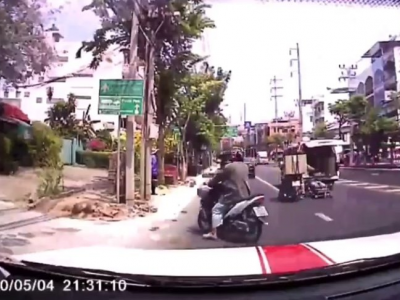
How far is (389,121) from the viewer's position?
8.11ft

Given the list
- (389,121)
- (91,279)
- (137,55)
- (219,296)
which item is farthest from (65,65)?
(389,121)

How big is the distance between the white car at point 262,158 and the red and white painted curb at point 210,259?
0.51 metres

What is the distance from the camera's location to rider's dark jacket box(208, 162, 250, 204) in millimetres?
1964

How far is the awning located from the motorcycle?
78 cm

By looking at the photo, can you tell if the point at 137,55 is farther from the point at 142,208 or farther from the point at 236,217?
the point at 236,217

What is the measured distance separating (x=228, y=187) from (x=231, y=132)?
0.38 metres

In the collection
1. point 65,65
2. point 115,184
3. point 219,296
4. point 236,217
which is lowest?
point 219,296

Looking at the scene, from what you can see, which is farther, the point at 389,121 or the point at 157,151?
the point at 389,121

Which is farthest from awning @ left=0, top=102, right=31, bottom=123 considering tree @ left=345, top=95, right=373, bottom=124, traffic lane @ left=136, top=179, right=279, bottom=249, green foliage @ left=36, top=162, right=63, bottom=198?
tree @ left=345, top=95, right=373, bottom=124

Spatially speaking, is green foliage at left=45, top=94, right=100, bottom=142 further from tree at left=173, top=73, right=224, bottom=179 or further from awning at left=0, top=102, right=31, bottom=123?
tree at left=173, top=73, right=224, bottom=179

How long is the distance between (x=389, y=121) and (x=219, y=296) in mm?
1430

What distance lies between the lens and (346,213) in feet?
6.99

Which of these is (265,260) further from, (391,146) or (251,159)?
(391,146)

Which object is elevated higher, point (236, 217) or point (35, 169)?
point (35, 169)
